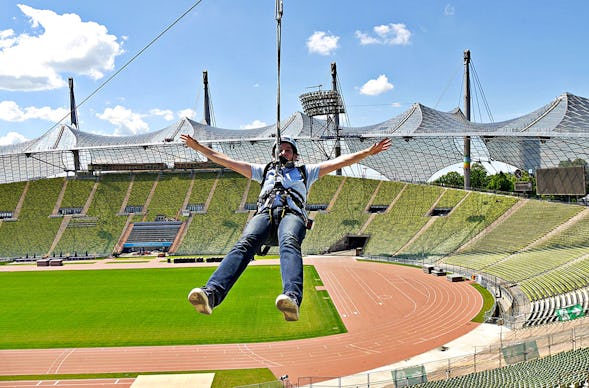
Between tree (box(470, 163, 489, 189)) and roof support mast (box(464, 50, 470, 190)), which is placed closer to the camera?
roof support mast (box(464, 50, 470, 190))

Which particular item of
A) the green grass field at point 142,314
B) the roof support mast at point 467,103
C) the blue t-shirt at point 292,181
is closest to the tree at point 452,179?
the roof support mast at point 467,103

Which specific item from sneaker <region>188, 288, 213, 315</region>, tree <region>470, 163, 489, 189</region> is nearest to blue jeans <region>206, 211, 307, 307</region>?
sneaker <region>188, 288, 213, 315</region>

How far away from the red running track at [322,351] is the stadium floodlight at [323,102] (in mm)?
38836

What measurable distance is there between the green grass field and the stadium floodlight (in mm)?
28118

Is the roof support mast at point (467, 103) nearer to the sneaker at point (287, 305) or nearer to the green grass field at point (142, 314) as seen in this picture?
the green grass field at point (142, 314)

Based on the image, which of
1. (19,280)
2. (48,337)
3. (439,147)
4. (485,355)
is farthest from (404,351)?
(439,147)

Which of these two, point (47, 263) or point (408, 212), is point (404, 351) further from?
point (47, 263)

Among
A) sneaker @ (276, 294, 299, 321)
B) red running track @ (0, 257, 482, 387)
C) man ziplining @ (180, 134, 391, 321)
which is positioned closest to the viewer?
sneaker @ (276, 294, 299, 321)

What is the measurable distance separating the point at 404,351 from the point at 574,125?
154ft

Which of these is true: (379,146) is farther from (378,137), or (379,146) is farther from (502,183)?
(502,183)

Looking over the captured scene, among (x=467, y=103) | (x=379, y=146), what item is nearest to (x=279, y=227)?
(x=379, y=146)

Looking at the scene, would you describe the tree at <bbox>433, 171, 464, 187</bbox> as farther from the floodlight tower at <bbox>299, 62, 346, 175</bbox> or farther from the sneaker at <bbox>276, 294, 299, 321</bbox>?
the sneaker at <bbox>276, 294, 299, 321</bbox>

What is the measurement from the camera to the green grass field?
92.5 ft

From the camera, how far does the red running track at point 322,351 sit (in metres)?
23.4
